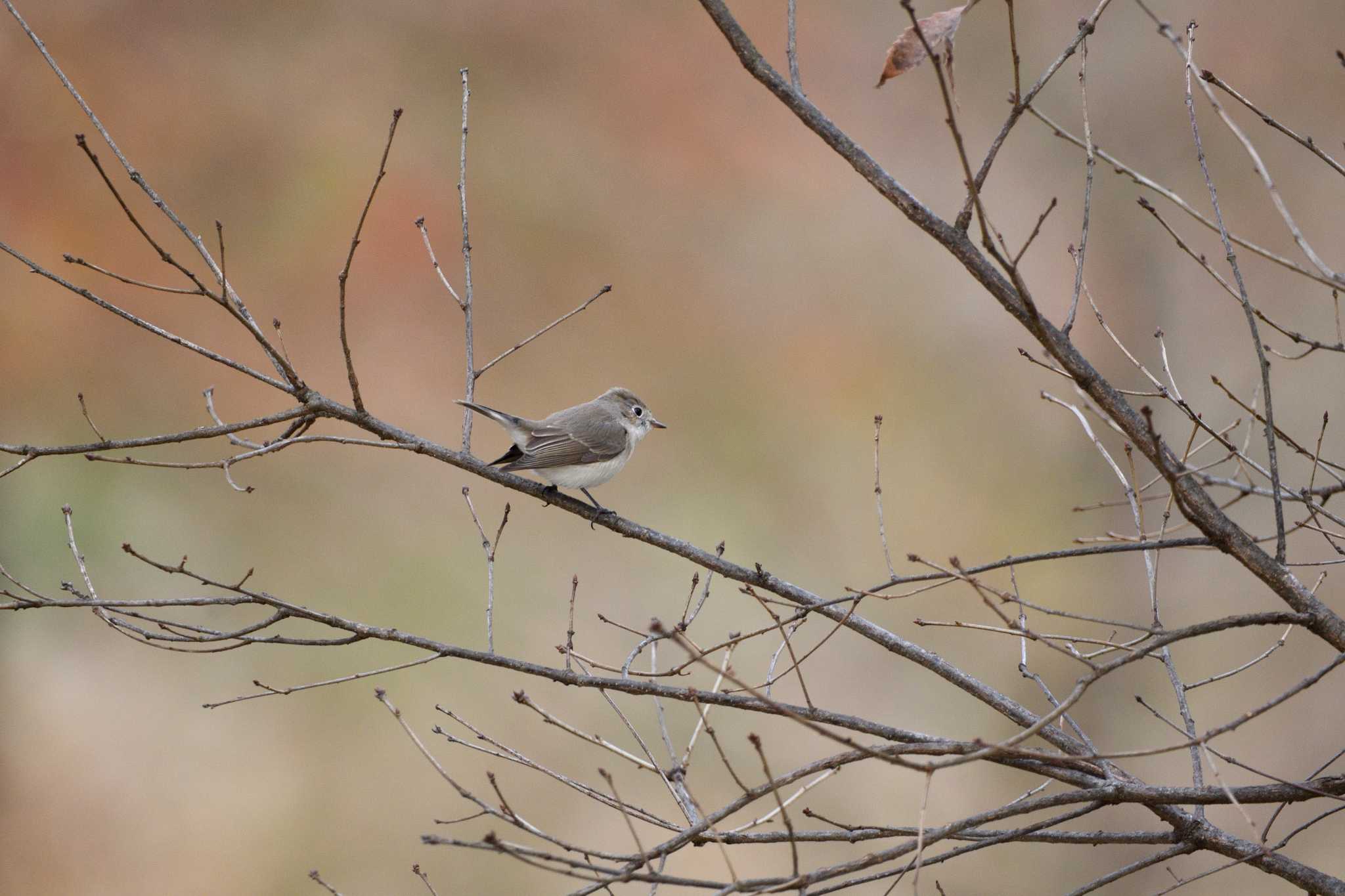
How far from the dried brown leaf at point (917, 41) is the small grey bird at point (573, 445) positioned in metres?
1.84

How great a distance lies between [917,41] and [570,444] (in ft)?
7.28

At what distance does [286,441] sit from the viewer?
85.4 inches

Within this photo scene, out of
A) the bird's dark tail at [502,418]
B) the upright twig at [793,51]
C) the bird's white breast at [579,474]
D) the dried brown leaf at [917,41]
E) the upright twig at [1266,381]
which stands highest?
the bird's dark tail at [502,418]

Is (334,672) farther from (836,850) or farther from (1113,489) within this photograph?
(1113,489)

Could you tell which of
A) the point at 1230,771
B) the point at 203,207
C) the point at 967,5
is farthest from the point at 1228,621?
the point at 203,207

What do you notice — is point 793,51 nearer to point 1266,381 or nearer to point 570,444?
point 1266,381

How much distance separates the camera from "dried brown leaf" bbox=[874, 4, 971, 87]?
1.63 metres

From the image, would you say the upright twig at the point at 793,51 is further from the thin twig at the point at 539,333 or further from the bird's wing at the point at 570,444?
the bird's wing at the point at 570,444

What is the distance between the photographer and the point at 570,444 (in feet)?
12.1

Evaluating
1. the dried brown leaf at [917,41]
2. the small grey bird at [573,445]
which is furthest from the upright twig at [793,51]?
the small grey bird at [573,445]

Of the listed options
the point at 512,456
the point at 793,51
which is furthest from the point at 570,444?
the point at 793,51

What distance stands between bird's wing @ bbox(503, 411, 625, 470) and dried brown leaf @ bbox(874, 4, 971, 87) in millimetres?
1876

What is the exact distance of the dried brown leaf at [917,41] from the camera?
1.63m

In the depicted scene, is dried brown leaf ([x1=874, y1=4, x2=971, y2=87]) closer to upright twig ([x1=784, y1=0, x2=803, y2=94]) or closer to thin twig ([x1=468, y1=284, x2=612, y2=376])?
upright twig ([x1=784, y1=0, x2=803, y2=94])
